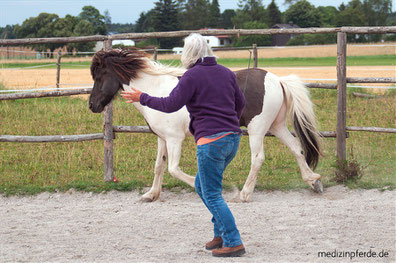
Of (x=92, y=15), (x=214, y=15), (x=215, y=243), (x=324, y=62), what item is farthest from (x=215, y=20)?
(x=215, y=243)

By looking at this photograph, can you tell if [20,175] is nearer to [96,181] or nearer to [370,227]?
[96,181]

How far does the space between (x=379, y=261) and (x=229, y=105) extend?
1.54m

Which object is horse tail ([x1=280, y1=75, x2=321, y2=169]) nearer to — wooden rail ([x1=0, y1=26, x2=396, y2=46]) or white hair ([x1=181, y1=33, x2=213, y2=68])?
wooden rail ([x1=0, y1=26, x2=396, y2=46])

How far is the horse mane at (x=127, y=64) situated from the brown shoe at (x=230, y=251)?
2455 mm

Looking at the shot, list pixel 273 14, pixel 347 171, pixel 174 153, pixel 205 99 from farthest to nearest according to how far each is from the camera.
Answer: pixel 273 14 < pixel 347 171 < pixel 174 153 < pixel 205 99

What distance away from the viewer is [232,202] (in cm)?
573

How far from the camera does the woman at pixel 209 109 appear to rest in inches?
141

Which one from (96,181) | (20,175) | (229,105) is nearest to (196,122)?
(229,105)

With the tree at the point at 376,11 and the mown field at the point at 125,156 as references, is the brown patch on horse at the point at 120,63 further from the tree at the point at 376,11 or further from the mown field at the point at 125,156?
the tree at the point at 376,11

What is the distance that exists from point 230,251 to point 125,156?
14.4ft

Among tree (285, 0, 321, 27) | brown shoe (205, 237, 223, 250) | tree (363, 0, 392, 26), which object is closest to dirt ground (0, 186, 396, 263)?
brown shoe (205, 237, 223, 250)

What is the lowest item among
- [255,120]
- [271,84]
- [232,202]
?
[232,202]

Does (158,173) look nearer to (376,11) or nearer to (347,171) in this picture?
(347,171)

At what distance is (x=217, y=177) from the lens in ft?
12.1
